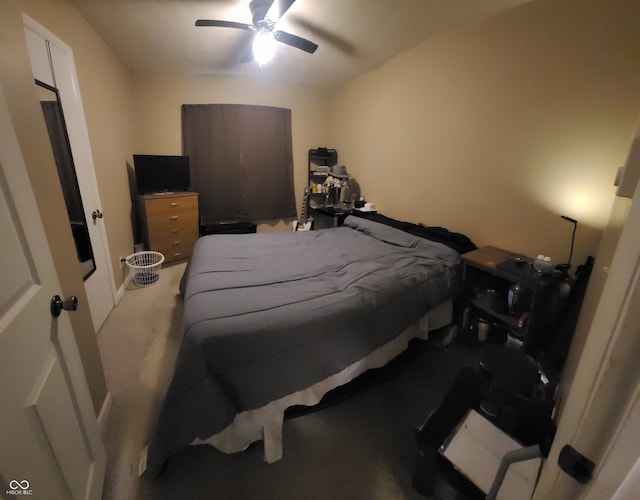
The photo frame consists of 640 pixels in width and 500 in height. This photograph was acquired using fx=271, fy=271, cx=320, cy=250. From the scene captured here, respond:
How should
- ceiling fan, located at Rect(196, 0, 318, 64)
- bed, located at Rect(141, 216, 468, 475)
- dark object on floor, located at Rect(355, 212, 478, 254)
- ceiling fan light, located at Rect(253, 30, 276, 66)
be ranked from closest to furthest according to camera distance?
bed, located at Rect(141, 216, 468, 475) < ceiling fan, located at Rect(196, 0, 318, 64) < ceiling fan light, located at Rect(253, 30, 276, 66) < dark object on floor, located at Rect(355, 212, 478, 254)

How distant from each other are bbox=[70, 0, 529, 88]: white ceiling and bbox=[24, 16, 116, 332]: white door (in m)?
0.58

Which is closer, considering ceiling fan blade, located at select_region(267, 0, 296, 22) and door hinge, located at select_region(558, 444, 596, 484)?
door hinge, located at select_region(558, 444, 596, 484)

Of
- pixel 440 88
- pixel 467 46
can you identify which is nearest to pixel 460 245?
pixel 440 88

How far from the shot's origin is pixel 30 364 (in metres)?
0.72

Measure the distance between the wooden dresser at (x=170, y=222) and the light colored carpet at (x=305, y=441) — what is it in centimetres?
159

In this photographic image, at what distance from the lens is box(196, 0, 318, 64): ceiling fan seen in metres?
1.93

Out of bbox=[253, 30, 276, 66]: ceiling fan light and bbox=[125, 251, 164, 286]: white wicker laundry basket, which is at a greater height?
bbox=[253, 30, 276, 66]: ceiling fan light

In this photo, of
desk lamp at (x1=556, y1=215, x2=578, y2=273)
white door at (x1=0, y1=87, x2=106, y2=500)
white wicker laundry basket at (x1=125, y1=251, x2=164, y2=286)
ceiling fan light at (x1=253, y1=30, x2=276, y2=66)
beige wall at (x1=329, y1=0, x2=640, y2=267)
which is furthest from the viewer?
white wicker laundry basket at (x1=125, y1=251, x2=164, y2=286)

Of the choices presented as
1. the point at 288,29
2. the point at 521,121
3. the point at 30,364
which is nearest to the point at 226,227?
the point at 288,29

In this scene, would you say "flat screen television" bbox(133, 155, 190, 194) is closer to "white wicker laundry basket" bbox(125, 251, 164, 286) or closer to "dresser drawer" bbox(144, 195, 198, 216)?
"dresser drawer" bbox(144, 195, 198, 216)

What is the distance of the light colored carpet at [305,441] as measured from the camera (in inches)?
48.1

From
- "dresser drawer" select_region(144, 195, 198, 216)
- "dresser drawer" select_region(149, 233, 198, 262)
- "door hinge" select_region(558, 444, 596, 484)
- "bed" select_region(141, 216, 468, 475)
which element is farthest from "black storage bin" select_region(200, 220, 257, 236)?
"door hinge" select_region(558, 444, 596, 484)

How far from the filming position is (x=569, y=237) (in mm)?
1861

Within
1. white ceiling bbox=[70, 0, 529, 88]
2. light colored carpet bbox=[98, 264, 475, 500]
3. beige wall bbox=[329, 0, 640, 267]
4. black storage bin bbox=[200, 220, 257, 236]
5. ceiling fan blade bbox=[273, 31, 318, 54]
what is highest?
white ceiling bbox=[70, 0, 529, 88]
